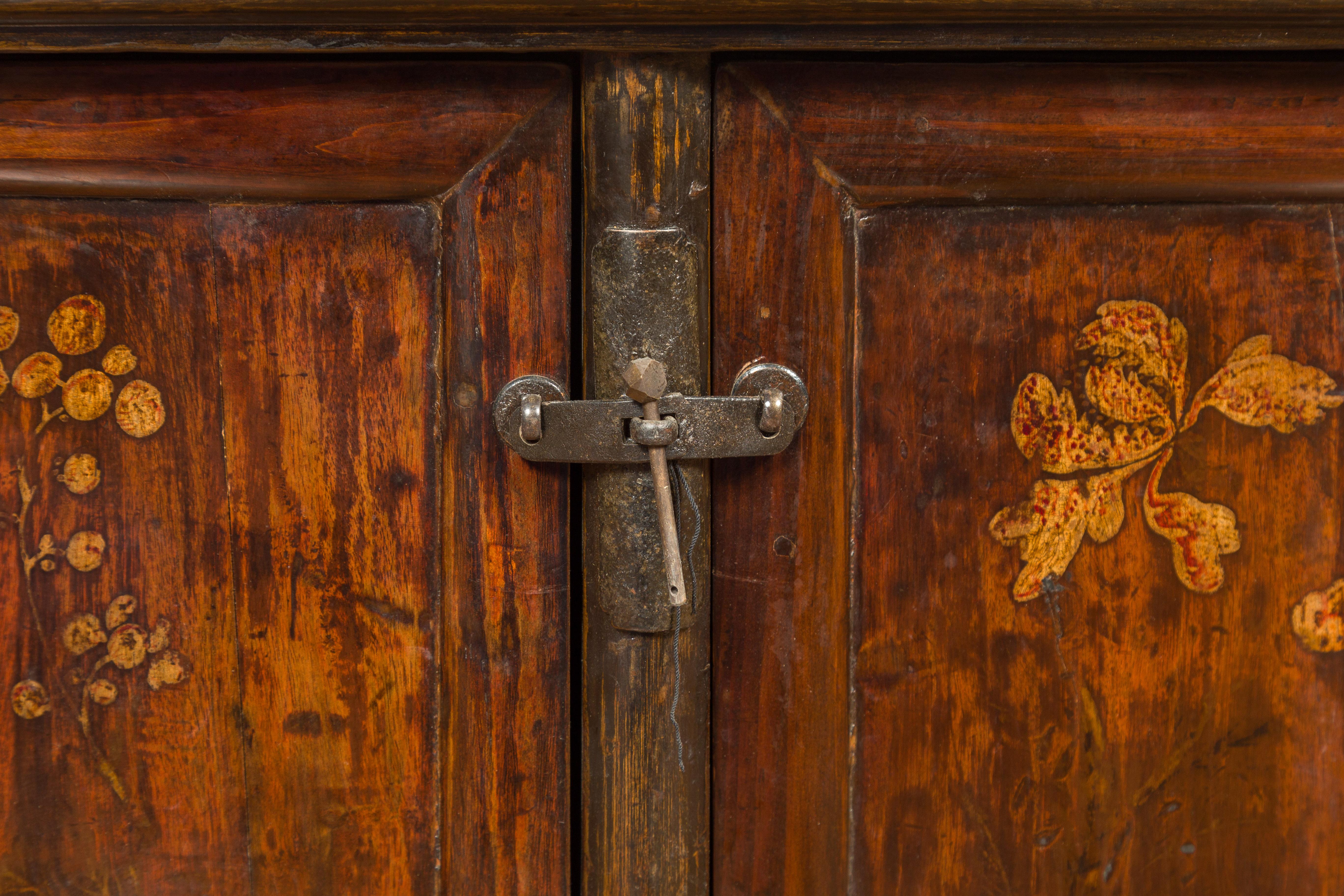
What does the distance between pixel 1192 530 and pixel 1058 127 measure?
0.80 feet

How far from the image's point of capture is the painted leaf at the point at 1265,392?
50cm

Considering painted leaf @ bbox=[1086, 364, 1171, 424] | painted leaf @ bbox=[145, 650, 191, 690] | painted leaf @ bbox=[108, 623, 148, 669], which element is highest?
painted leaf @ bbox=[1086, 364, 1171, 424]

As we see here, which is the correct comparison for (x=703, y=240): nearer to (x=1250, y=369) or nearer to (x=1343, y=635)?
(x=1250, y=369)

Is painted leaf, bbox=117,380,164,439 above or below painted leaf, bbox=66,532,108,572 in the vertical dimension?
above

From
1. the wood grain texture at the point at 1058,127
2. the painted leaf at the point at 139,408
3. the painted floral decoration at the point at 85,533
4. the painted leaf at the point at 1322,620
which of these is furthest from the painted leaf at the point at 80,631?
the painted leaf at the point at 1322,620

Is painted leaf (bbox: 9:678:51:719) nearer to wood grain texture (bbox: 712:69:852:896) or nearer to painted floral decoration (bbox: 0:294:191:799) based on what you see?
painted floral decoration (bbox: 0:294:191:799)

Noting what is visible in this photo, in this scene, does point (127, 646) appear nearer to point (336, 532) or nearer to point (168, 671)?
point (168, 671)

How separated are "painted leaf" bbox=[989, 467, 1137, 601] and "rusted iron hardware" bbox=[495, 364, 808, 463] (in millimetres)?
142

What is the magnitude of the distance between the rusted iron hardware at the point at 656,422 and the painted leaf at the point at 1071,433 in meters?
0.13

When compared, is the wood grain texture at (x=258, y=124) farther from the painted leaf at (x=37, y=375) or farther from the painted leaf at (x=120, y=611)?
the painted leaf at (x=120, y=611)

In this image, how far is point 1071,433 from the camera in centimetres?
50

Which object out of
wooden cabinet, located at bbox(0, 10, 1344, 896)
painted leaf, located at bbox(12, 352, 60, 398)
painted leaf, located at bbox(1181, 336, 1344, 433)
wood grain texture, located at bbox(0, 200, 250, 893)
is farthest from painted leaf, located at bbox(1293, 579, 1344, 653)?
painted leaf, located at bbox(12, 352, 60, 398)

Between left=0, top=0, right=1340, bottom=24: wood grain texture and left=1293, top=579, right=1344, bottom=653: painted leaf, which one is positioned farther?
left=1293, top=579, right=1344, bottom=653: painted leaf

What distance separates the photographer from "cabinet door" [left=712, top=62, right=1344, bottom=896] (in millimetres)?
475
